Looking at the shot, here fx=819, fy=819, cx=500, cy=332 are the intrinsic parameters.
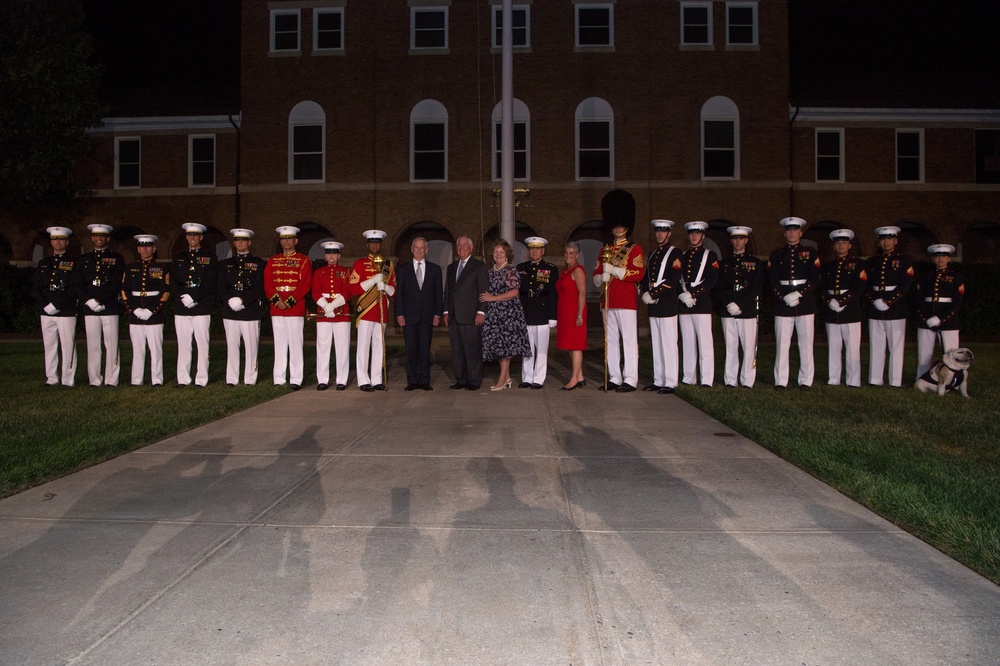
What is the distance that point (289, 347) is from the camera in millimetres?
11438

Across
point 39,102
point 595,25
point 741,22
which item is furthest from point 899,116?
point 39,102

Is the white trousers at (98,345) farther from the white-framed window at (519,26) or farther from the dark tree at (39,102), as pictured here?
the white-framed window at (519,26)

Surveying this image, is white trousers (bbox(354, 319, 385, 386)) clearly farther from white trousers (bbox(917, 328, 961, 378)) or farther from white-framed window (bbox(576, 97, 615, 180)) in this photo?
white-framed window (bbox(576, 97, 615, 180))

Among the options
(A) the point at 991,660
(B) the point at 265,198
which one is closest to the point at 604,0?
(B) the point at 265,198

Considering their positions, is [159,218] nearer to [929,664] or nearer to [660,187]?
[660,187]

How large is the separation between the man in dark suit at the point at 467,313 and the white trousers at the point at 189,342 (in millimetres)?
3357

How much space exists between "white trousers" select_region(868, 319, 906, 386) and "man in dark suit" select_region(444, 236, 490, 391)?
543 cm

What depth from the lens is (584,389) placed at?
36.6 feet

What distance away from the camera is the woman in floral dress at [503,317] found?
1096 cm

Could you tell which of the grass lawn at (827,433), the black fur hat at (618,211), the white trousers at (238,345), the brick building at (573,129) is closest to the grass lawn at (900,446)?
the grass lawn at (827,433)

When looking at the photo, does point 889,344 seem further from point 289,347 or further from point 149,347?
point 149,347

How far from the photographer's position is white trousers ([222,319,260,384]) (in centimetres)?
1132

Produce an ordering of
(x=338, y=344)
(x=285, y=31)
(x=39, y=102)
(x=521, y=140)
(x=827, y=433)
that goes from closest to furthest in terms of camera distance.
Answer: (x=827, y=433), (x=338, y=344), (x=39, y=102), (x=521, y=140), (x=285, y=31)

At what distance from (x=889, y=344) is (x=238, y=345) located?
29.9 feet
